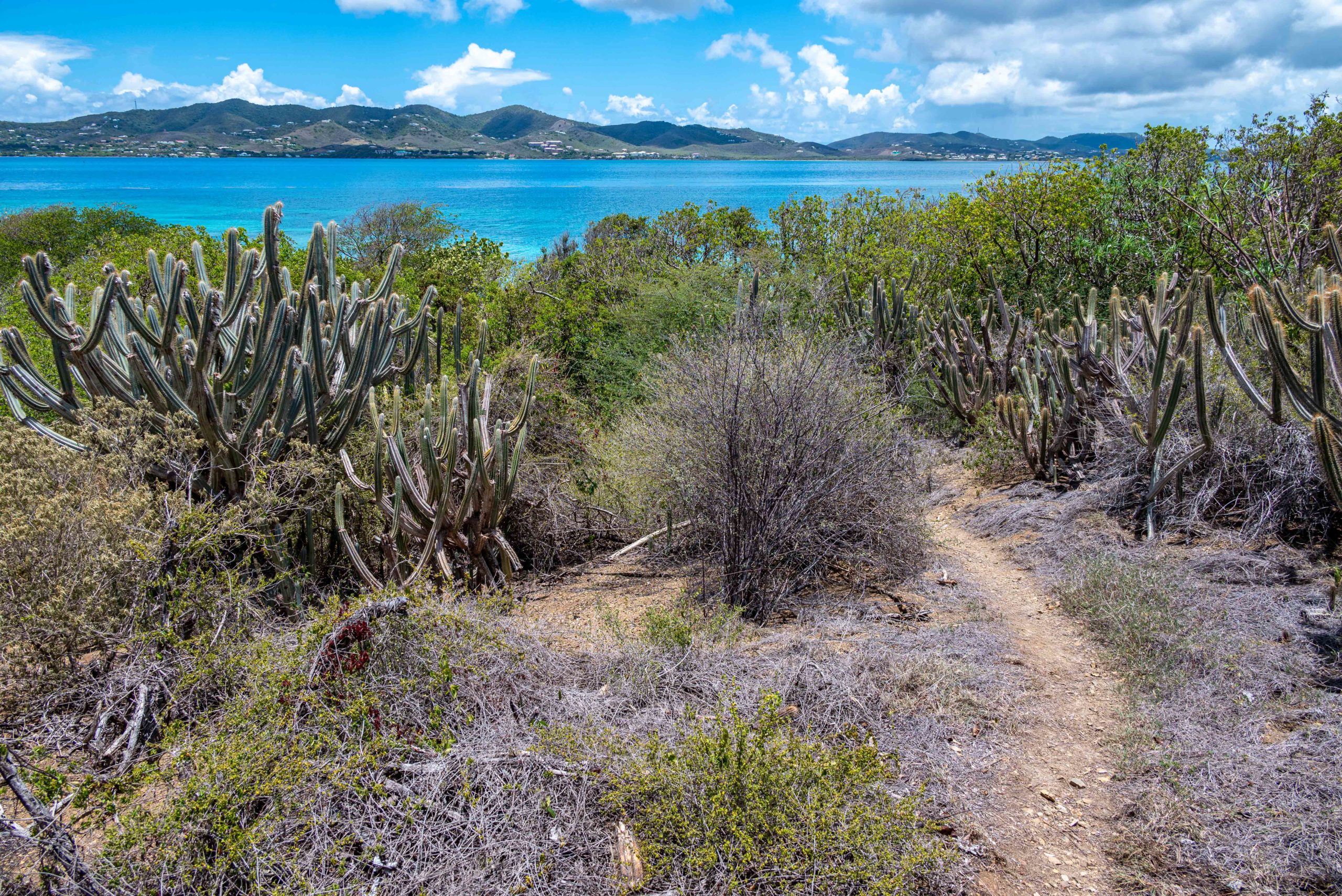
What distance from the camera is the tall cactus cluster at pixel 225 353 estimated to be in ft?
19.8

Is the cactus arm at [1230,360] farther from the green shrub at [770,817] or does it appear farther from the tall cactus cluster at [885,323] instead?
the tall cactus cluster at [885,323]

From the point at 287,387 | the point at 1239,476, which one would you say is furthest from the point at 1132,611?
the point at 287,387

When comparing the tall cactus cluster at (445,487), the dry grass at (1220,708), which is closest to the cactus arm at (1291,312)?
the dry grass at (1220,708)

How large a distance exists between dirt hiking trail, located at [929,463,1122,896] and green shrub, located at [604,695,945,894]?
0.50 m

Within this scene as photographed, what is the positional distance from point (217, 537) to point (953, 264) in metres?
15.9

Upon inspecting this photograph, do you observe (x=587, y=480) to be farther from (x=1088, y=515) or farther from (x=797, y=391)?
(x=1088, y=515)

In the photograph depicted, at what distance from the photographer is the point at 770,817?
11.2 ft

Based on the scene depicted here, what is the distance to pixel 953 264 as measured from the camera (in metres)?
17.5

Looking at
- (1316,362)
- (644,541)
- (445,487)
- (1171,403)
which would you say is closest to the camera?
(1316,362)

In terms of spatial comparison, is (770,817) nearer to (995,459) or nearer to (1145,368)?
(1145,368)

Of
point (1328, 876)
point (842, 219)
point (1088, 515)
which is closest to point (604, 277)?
point (842, 219)

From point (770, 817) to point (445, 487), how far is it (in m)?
4.40

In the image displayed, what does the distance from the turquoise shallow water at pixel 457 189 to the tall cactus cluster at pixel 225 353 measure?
26.5 m

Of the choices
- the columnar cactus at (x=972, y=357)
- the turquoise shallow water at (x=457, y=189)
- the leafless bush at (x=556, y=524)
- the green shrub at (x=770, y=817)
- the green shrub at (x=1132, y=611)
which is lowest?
the leafless bush at (x=556, y=524)
